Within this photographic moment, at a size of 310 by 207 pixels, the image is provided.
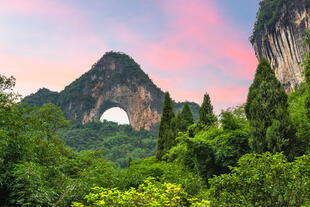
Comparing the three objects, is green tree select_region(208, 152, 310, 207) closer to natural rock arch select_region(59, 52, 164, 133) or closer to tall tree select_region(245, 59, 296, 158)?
tall tree select_region(245, 59, 296, 158)

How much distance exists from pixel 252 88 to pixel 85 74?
101627mm

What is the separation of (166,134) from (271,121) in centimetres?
1291

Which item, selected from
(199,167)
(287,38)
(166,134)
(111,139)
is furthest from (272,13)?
(111,139)

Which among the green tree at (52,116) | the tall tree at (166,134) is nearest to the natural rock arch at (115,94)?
the green tree at (52,116)

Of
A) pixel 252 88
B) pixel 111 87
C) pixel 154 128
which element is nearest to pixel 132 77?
pixel 111 87

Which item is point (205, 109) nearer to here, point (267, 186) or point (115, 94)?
point (267, 186)

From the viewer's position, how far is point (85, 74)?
105125mm

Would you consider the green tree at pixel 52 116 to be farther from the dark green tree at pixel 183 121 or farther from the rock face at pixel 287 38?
the rock face at pixel 287 38

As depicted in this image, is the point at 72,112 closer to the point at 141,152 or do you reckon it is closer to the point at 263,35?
the point at 141,152

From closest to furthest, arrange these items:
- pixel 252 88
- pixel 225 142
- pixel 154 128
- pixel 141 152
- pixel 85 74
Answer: pixel 225 142 → pixel 252 88 → pixel 141 152 → pixel 154 128 → pixel 85 74

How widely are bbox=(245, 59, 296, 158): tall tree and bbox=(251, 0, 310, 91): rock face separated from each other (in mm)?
23970

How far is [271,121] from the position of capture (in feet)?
29.8

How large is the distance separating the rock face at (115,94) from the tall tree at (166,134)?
65.0m

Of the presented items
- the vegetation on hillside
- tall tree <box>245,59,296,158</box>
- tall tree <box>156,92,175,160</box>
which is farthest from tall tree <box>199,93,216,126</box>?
tall tree <box>245,59,296,158</box>
